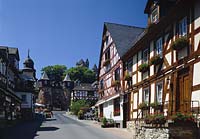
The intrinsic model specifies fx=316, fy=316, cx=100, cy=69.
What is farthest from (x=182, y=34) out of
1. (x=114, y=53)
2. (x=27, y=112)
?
(x=27, y=112)

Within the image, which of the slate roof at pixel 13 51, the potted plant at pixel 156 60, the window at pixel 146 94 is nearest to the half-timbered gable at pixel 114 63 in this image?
the window at pixel 146 94

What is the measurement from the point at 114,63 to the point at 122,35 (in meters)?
3.30

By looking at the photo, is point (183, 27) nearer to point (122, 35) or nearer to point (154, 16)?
point (154, 16)

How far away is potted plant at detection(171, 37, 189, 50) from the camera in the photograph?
605 inches

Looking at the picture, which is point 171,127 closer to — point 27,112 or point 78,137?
point 78,137

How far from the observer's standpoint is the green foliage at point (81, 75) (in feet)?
351

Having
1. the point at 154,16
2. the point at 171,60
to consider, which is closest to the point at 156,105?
the point at 171,60

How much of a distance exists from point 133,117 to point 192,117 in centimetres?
1148

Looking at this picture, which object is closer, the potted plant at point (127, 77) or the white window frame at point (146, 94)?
the white window frame at point (146, 94)

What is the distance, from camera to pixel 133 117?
25.0 metres

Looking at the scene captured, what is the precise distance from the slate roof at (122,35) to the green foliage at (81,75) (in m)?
71.7

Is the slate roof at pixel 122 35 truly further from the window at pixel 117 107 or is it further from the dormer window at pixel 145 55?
the dormer window at pixel 145 55

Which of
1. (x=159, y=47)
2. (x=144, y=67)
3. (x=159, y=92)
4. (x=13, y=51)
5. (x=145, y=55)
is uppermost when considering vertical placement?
(x=13, y=51)

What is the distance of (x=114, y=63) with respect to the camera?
32000 mm
